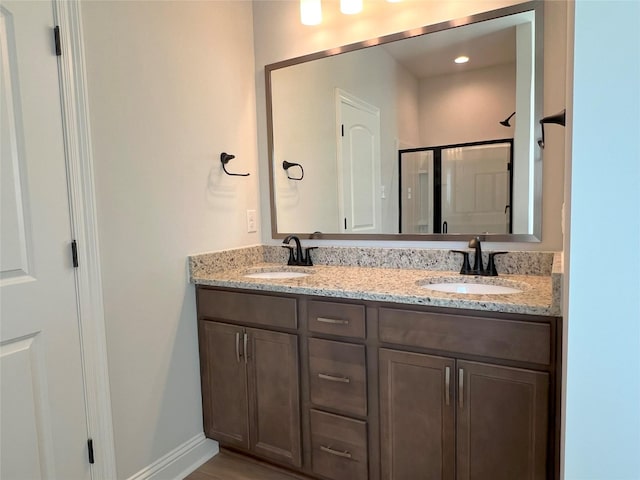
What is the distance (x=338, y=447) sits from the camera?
165 cm

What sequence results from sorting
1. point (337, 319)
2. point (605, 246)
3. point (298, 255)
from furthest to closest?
1. point (298, 255)
2. point (337, 319)
3. point (605, 246)

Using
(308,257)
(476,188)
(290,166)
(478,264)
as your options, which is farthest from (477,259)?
(290,166)

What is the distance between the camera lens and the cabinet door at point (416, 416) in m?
1.42

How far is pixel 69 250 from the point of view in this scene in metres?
1.47

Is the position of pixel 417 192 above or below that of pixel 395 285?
above

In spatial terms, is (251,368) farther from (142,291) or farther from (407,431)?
(407,431)

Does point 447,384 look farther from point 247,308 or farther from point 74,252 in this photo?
point 74,252

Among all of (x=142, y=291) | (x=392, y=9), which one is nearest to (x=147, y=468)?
(x=142, y=291)

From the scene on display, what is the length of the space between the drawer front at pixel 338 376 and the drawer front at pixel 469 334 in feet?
0.54

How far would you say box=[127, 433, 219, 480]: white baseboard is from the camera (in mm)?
1766

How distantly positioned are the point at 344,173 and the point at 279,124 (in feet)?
1.58

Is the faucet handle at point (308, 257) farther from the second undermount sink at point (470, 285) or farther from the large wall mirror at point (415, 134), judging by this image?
the second undermount sink at point (470, 285)

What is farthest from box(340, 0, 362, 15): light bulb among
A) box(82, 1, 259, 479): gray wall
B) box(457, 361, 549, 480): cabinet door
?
box(457, 361, 549, 480): cabinet door

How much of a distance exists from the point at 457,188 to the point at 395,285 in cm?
58
